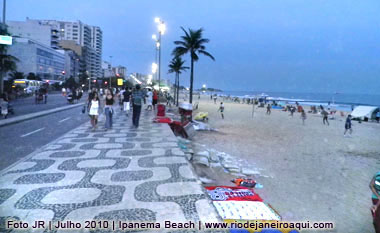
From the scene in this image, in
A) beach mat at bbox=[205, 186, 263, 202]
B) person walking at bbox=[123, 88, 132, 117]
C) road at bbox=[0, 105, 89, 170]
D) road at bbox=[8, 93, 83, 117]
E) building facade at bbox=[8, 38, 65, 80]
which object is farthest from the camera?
building facade at bbox=[8, 38, 65, 80]

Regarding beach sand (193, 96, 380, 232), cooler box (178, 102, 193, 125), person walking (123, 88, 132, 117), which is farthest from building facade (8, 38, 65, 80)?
beach sand (193, 96, 380, 232)

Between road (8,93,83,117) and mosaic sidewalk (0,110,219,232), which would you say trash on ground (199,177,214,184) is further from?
road (8,93,83,117)

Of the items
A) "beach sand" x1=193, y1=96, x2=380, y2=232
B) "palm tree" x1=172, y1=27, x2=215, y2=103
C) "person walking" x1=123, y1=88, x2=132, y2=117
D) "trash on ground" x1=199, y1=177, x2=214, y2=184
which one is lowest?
"beach sand" x1=193, y1=96, x2=380, y2=232

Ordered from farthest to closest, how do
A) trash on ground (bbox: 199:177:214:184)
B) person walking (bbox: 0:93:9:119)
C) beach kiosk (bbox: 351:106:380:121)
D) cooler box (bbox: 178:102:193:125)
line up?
beach kiosk (bbox: 351:106:380:121) → cooler box (bbox: 178:102:193:125) → person walking (bbox: 0:93:9:119) → trash on ground (bbox: 199:177:214:184)

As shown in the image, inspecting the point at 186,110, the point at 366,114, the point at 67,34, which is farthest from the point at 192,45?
the point at 67,34

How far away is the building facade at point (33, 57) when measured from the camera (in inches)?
2638

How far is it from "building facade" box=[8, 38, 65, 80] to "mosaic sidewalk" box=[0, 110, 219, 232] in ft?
225

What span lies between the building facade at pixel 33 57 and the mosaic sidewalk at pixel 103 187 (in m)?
68.7

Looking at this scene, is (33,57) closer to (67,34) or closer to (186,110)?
(186,110)

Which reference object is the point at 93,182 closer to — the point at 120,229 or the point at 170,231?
the point at 120,229

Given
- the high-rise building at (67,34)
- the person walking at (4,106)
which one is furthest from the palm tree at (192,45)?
the high-rise building at (67,34)

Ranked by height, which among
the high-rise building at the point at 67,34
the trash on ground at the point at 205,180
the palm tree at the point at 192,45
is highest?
the high-rise building at the point at 67,34

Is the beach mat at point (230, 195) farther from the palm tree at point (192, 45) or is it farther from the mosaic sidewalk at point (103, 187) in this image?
the palm tree at point (192, 45)

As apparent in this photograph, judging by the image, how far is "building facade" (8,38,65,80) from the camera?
67.0 meters
